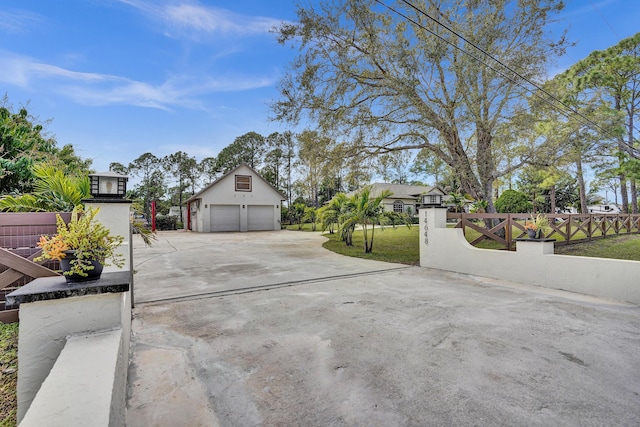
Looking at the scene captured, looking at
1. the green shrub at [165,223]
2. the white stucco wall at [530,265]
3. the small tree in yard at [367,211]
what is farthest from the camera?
the green shrub at [165,223]

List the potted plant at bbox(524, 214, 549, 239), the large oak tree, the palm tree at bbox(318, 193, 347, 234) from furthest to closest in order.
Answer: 1. the palm tree at bbox(318, 193, 347, 234)
2. the large oak tree
3. the potted plant at bbox(524, 214, 549, 239)

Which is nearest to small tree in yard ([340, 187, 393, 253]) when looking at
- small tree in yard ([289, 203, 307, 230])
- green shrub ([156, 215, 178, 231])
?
small tree in yard ([289, 203, 307, 230])

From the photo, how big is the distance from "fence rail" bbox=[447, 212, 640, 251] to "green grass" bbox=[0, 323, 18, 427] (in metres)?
7.66

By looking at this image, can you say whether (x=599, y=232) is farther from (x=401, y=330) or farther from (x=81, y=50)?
(x=81, y=50)

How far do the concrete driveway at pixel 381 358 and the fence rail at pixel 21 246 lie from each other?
1.10m

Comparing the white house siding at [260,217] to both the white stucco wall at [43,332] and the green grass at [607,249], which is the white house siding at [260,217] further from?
the white stucco wall at [43,332]

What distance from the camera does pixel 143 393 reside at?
84.6 inches

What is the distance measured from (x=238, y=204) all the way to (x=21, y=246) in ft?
64.0

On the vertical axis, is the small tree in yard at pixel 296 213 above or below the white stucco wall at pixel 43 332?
above

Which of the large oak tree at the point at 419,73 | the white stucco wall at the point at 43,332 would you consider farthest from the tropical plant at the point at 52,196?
the large oak tree at the point at 419,73

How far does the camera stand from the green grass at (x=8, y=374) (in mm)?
2051

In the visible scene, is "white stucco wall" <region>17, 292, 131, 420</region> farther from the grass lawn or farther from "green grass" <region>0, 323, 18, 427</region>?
the grass lawn

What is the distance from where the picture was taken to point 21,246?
299 centimetres

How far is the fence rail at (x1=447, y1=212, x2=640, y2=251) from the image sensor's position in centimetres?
714
